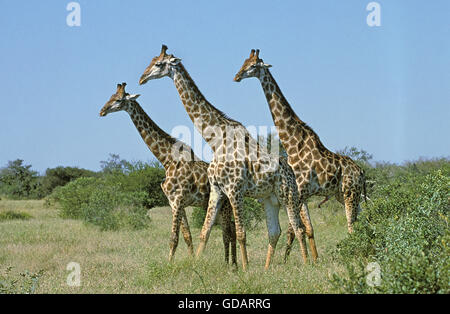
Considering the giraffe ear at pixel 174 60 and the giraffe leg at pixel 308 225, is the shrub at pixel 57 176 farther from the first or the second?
the giraffe leg at pixel 308 225

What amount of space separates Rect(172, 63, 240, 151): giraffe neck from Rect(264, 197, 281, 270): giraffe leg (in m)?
1.36

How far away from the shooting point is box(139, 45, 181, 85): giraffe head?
8.48 metres

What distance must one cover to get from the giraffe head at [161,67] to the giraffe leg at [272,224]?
2.57 m

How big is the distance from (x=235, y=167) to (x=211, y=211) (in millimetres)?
757

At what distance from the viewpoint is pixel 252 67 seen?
8.64 meters

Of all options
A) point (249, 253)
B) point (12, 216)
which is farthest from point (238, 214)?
point (12, 216)

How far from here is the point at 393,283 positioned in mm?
5309

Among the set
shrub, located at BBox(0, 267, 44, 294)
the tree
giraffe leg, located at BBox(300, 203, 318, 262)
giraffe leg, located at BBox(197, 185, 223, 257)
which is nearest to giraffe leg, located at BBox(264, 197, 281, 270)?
giraffe leg, located at BBox(300, 203, 318, 262)

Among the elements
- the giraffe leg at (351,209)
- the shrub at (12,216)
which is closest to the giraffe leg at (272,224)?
the giraffe leg at (351,209)

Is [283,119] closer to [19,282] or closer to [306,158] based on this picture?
[306,158]

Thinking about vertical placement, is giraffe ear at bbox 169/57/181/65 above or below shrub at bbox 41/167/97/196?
below

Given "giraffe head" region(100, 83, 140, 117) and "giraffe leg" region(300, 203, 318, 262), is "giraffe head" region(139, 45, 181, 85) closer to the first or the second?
"giraffe head" region(100, 83, 140, 117)

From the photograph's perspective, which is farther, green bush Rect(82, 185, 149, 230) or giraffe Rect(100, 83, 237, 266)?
green bush Rect(82, 185, 149, 230)
